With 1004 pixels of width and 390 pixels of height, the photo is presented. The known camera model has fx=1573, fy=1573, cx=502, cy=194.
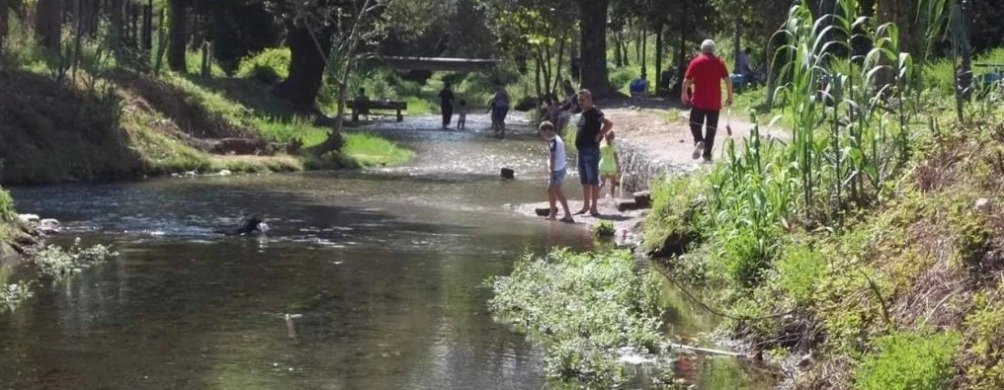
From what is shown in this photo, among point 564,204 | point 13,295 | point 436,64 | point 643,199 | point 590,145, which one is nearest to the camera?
point 13,295

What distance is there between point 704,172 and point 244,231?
5.85 meters

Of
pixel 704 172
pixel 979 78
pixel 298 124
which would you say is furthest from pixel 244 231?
pixel 298 124

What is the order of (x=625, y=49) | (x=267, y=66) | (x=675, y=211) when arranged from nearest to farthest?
(x=675, y=211) < (x=267, y=66) < (x=625, y=49)

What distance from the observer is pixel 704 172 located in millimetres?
17781

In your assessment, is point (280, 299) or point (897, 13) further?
point (897, 13)

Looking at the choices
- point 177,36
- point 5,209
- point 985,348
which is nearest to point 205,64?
point 177,36

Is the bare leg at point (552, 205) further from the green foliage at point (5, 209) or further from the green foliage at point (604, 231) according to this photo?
the green foliage at point (5, 209)

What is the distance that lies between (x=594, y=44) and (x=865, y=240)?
36.6 metres

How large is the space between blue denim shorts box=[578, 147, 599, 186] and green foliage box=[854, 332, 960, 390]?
12.8 m

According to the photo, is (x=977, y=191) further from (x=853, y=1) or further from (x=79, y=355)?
(x=79, y=355)

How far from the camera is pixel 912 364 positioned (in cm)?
879

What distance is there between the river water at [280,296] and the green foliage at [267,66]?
23.7m

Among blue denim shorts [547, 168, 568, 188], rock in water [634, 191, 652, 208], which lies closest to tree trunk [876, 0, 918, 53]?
rock in water [634, 191, 652, 208]

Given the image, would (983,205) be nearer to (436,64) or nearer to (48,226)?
(48,226)
